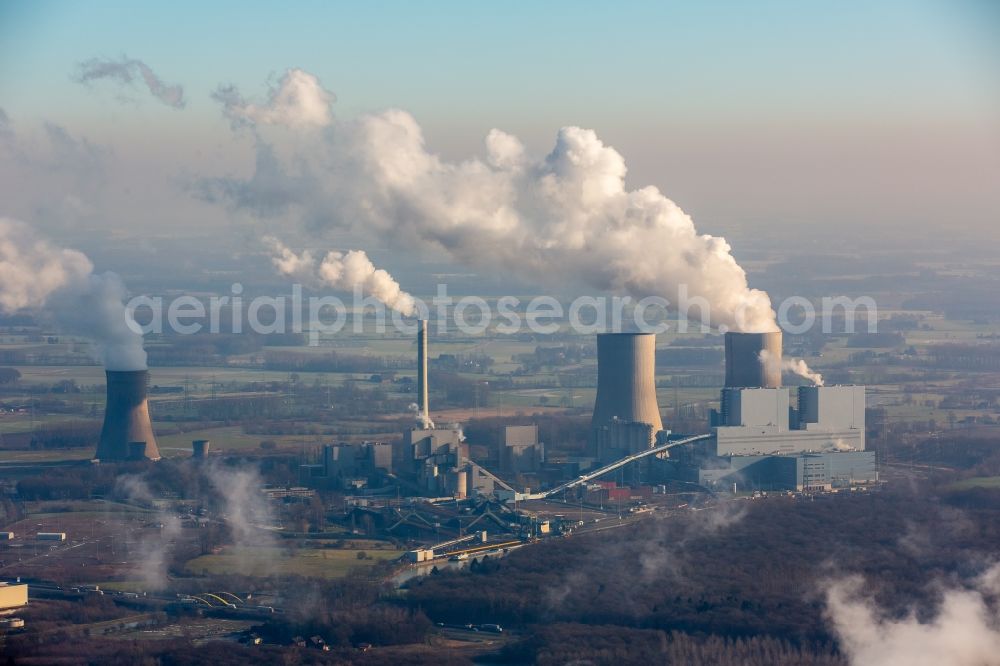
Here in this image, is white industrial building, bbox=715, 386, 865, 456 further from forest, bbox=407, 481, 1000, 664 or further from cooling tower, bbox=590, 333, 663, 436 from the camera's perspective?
forest, bbox=407, 481, 1000, 664

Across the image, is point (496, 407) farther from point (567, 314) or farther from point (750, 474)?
point (567, 314)

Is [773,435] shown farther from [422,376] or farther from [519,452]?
[422,376]

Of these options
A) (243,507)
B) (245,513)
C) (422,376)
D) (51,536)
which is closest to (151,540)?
(51,536)

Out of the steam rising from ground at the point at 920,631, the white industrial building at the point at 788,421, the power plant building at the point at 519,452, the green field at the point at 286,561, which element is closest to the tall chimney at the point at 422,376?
the power plant building at the point at 519,452

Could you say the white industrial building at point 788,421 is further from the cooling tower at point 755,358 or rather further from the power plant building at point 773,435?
the cooling tower at point 755,358

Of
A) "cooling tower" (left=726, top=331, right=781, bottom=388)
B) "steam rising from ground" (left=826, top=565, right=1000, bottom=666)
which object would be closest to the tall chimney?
"cooling tower" (left=726, top=331, right=781, bottom=388)
